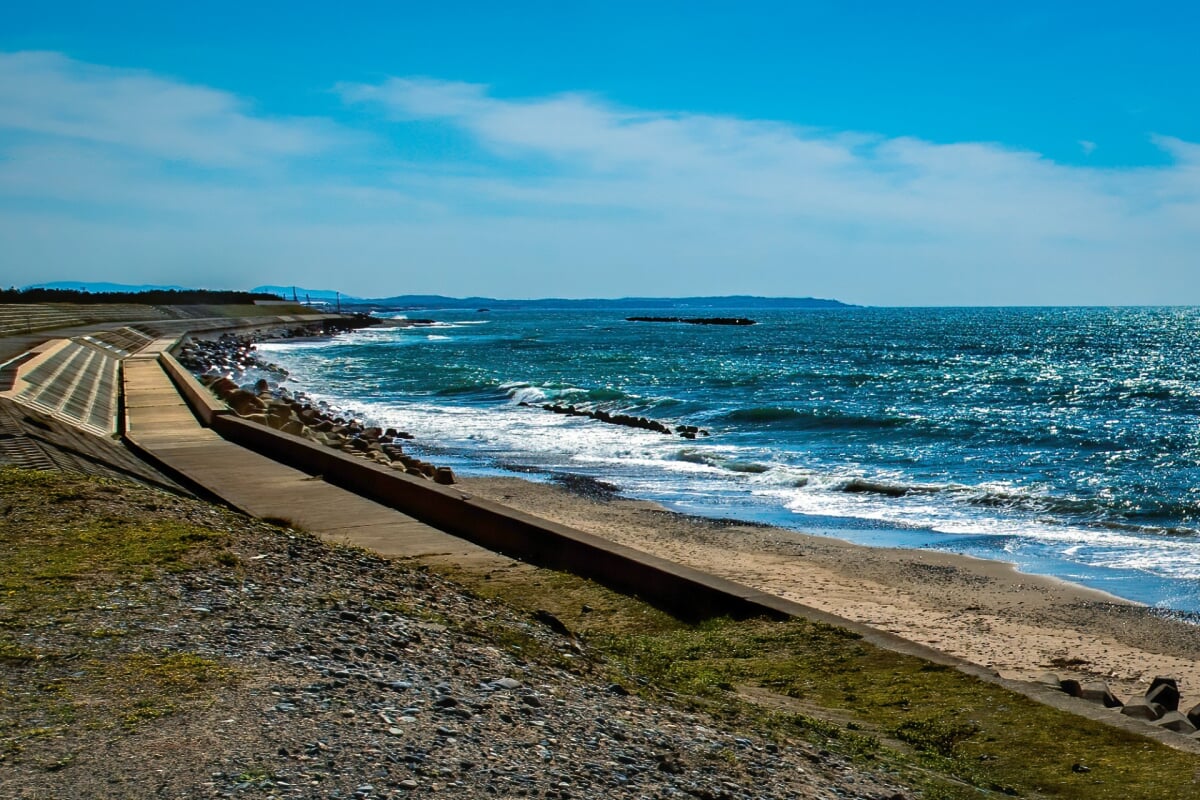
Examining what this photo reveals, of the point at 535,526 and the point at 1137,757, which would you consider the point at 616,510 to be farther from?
the point at 1137,757

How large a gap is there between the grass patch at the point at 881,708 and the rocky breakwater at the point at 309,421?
8857 mm

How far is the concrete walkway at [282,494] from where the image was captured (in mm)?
8664

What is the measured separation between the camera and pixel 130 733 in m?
3.62

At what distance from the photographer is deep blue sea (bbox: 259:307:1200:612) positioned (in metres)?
14.0

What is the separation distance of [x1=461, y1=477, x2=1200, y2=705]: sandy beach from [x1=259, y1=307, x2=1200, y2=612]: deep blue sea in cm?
77

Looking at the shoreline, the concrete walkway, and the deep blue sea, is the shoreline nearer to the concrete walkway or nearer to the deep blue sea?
the deep blue sea

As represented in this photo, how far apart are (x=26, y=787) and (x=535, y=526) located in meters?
5.60

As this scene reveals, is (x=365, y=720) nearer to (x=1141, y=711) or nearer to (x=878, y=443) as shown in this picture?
(x=1141, y=711)

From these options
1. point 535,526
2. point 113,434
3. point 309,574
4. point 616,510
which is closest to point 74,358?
point 113,434

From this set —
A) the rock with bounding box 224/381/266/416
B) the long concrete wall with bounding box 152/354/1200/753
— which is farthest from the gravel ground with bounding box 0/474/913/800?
the rock with bounding box 224/381/266/416

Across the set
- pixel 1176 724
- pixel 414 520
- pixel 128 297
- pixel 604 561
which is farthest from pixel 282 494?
pixel 128 297

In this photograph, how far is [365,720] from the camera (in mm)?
3857

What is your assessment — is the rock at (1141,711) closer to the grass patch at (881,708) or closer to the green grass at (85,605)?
the grass patch at (881,708)

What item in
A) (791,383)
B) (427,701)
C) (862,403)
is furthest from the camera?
(791,383)
